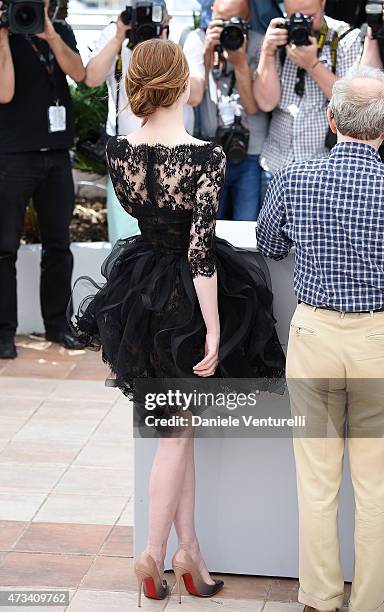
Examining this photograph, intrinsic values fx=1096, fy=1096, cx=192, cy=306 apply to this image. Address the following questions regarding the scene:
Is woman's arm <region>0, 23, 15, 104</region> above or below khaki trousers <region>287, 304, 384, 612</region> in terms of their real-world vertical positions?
above

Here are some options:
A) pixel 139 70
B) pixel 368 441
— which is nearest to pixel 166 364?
pixel 368 441

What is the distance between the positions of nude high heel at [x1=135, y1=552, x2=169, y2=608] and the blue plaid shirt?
944mm

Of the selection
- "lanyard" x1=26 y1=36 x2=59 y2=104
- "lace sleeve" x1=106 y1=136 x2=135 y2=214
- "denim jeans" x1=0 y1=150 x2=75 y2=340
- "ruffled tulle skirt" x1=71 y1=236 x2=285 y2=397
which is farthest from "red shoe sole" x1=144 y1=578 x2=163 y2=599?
"lanyard" x1=26 y1=36 x2=59 y2=104

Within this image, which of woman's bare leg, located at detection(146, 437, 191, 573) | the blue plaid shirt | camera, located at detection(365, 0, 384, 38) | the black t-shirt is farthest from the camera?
the black t-shirt

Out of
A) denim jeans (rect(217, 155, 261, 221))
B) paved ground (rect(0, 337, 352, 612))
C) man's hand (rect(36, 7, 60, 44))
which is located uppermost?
man's hand (rect(36, 7, 60, 44))

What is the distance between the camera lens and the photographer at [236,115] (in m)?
5.14

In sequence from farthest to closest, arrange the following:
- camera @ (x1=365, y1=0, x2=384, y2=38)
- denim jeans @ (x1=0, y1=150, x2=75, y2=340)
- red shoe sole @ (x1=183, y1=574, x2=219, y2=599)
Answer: denim jeans @ (x1=0, y1=150, x2=75, y2=340), camera @ (x1=365, y1=0, x2=384, y2=38), red shoe sole @ (x1=183, y1=574, x2=219, y2=599)

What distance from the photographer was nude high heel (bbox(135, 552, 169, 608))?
3246 mm

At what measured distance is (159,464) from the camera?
322 cm

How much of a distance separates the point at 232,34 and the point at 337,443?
2.59 meters

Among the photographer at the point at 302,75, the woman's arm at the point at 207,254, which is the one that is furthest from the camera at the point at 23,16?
the woman's arm at the point at 207,254

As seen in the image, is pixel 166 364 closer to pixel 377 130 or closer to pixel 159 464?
pixel 159 464

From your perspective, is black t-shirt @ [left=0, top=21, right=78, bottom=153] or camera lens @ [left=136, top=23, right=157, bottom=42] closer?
camera lens @ [left=136, top=23, right=157, bottom=42]

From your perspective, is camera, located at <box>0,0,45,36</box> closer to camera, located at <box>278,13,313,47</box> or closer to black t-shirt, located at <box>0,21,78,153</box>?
black t-shirt, located at <box>0,21,78,153</box>
